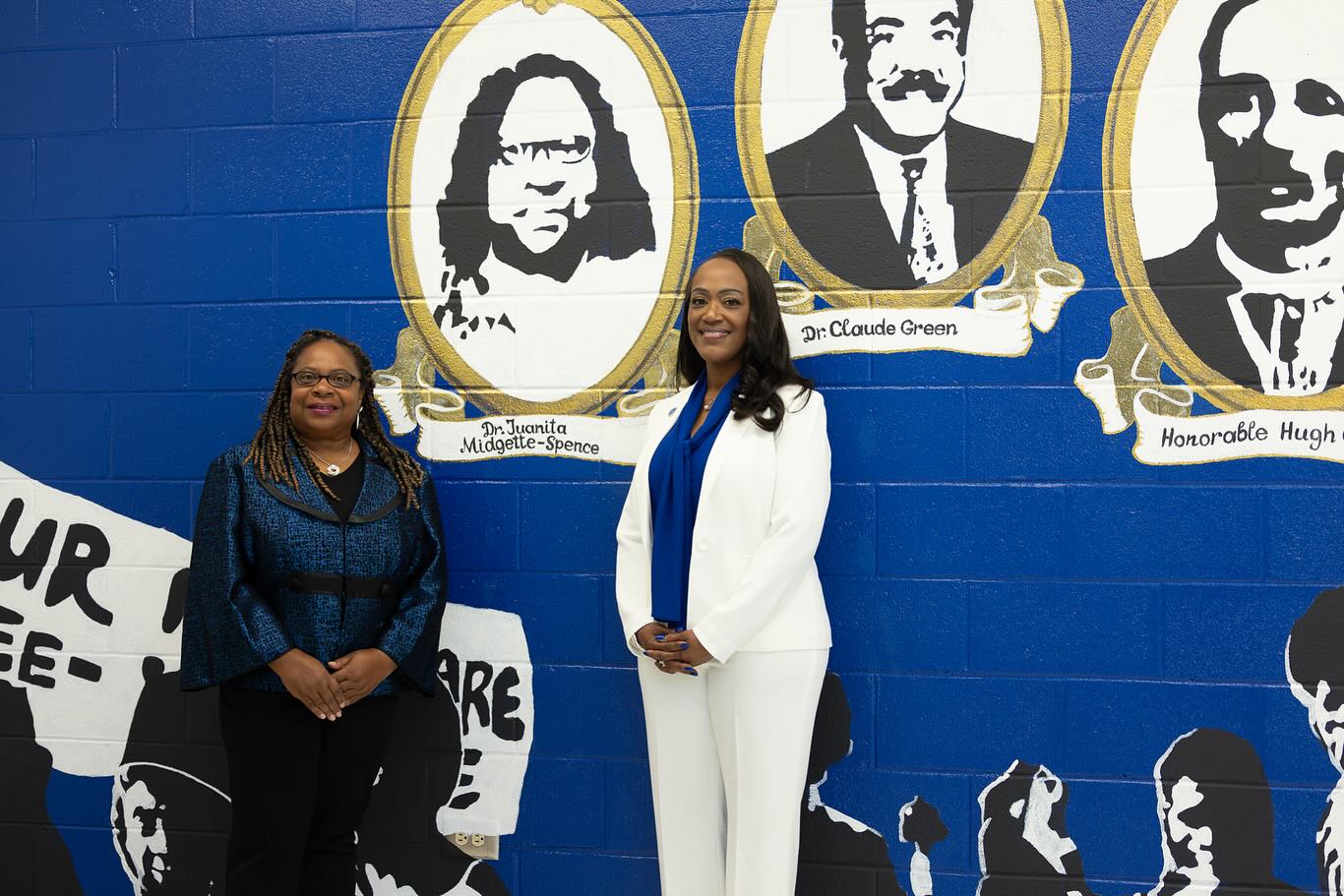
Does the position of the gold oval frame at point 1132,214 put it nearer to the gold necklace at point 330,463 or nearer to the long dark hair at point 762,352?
the long dark hair at point 762,352

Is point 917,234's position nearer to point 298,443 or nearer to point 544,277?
point 544,277

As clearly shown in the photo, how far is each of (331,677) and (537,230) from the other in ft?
4.20

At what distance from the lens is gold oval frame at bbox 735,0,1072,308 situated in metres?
2.92

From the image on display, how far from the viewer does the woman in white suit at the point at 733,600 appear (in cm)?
261

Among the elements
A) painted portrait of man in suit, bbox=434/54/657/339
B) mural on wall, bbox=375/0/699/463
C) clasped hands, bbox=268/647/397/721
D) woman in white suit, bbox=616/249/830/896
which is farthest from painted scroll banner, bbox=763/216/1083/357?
clasped hands, bbox=268/647/397/721

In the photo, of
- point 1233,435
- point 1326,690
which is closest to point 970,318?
point 1233,435

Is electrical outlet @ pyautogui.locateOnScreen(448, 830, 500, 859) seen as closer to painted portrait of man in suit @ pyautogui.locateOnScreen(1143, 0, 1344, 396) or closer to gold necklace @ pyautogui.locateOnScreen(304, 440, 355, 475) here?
gold necklace @ pyautogui.locateOnScreen(304, 440, 355, 475)

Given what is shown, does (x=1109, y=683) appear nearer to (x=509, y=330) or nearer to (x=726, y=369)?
(x=726, y=369)

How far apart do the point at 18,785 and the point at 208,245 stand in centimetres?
167

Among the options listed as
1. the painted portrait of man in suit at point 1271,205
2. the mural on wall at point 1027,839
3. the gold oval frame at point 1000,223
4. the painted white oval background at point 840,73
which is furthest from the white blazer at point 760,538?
the painted portrait of man in suit at point 1271,205

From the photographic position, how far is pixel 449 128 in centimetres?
316

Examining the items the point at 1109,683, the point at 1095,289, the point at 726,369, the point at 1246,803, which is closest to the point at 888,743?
the point at 1109,683

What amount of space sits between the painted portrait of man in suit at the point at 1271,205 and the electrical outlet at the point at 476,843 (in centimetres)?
226

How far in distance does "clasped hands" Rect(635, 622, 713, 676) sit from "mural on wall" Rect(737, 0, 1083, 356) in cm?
84
